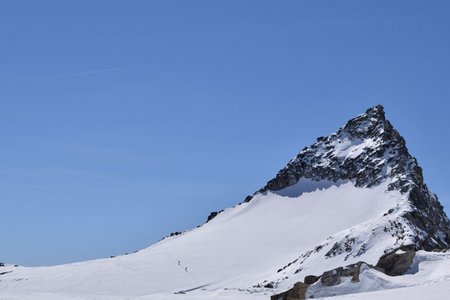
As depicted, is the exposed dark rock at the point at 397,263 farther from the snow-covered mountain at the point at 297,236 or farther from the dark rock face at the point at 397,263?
the snow-covered mountain at the point at 297,236

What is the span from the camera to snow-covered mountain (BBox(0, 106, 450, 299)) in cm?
7056

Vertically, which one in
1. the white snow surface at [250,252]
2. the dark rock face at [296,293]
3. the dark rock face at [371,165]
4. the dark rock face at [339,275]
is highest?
the dark rock face at [371,165]

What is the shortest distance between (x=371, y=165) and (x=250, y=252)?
33.6 meters

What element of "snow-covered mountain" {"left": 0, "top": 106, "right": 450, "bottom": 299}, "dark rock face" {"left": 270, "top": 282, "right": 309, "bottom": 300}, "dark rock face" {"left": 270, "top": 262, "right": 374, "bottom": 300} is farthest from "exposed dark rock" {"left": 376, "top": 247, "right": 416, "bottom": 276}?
"dark rock face" {"left": 270, "top": 282, "right": 309, "bottom": 300}

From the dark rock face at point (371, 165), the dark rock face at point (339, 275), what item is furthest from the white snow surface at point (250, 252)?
the dark rock face at point (339, 275)

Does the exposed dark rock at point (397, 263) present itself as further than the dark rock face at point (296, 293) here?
Yes

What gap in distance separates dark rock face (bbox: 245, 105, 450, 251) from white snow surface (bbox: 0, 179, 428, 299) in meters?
2.29

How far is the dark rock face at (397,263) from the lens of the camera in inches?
1778

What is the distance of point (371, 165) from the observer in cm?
11362

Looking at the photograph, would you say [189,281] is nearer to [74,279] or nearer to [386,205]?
[74,279]

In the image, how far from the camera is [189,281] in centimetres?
7856

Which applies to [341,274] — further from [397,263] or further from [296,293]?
[397,263]

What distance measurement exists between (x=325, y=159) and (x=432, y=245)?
56.3m

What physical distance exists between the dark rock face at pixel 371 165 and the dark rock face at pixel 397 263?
30.5 metres
